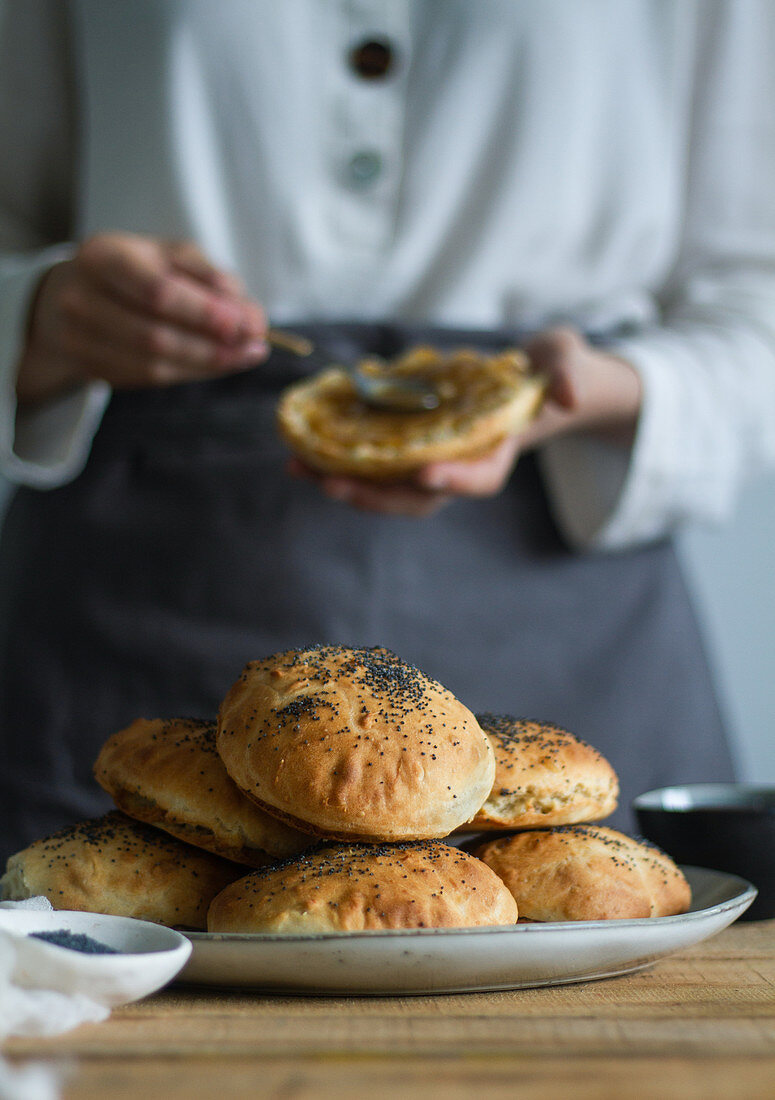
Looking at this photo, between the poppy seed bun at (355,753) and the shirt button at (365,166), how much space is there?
935 mm

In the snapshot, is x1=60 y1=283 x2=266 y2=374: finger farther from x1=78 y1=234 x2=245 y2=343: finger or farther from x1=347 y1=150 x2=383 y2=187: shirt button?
x1=347 y1=150 x2=383 y2=187: shirt button

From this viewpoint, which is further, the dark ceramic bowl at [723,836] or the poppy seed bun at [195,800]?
the dark ceramic bowl at [723,836]

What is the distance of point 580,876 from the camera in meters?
0.65

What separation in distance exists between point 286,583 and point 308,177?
0.56 m

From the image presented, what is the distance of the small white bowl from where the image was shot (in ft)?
1.57

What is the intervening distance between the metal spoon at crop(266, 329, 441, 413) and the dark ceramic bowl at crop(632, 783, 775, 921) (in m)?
0.59

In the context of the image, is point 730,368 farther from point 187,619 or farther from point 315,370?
point 187,619

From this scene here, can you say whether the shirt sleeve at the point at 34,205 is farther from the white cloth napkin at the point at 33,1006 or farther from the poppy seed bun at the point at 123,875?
the white cloth napkin at the point at 33,1006

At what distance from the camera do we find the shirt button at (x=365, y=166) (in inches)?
55.2

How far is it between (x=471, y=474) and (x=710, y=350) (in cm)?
49

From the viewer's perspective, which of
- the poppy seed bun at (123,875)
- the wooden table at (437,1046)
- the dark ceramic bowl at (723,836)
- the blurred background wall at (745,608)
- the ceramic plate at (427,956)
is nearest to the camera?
the wooden table at (437,1046)

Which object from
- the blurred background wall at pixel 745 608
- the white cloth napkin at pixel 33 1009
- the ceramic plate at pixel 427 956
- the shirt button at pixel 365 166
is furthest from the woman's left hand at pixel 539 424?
the blurred background wall at pixel 745 608

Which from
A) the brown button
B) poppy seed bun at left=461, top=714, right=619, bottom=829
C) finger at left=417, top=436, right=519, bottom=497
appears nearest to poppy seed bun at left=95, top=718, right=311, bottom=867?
poppy seed bun at left=461, top=714, right=619, bottom=829

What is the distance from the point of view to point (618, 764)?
1420mm
